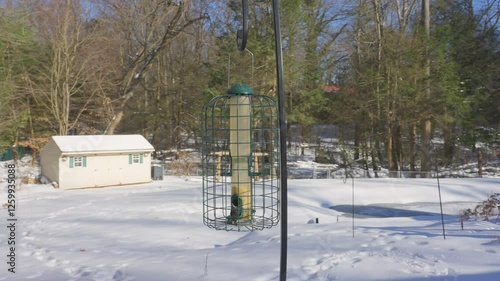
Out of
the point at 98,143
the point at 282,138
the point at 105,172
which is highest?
the point at 98,143

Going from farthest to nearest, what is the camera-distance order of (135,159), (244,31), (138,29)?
(138,29), (135,159), (244,31)

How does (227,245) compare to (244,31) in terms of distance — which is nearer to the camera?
(244,31)

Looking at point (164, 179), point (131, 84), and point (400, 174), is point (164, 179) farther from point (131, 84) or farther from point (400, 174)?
point (400, 174)

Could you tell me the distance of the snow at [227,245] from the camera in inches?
173

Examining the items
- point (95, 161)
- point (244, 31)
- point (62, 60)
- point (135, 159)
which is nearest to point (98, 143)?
point (95, 161)

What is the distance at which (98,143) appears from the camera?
15.1 metres

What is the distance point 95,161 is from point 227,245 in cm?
993

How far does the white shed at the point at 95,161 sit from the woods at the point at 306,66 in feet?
8.39

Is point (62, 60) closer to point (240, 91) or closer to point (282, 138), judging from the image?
point (240, 91)

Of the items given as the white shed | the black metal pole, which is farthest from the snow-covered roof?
the black metal pole

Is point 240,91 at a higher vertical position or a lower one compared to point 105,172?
higher

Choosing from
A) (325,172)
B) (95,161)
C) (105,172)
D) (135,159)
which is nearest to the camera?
(95,161)

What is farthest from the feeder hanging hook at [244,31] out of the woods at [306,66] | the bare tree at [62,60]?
the bare tree at [62,60]

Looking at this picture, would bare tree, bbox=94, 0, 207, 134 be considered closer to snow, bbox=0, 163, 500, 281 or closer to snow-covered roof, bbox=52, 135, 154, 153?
snow-covered roof, bbox=52, 135, 154, 153
